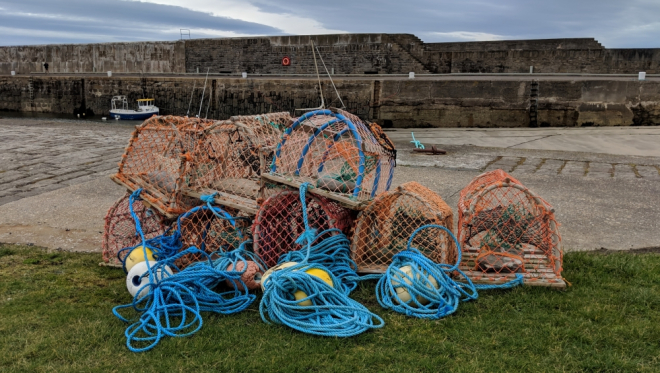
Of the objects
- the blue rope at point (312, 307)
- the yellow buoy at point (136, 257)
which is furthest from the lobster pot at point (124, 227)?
the blue rope at point (312, 307)

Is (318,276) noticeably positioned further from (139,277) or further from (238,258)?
(139,277)

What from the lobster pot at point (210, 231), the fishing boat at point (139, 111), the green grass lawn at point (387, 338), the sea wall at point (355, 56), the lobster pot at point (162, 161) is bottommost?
the green grass lawn at point (387, 338)

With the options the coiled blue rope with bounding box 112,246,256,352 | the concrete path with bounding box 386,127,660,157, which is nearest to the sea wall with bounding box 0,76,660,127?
the concrete path with bounding box 386,127,660,157

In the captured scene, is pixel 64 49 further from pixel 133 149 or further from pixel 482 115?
pixel 133 149

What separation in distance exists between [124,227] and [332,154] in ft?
5.77

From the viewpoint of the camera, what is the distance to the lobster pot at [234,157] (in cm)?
392

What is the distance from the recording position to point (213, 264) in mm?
3408

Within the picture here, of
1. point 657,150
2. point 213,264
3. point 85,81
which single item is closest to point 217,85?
point 85,81

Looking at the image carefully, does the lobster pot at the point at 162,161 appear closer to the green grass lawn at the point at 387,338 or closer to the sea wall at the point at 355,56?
the green grass lawn at the point at 387,338

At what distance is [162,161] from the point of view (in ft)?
14.0

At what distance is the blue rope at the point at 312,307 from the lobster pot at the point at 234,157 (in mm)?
875

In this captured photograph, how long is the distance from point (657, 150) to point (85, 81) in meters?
24.1

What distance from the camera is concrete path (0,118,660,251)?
4867 mm

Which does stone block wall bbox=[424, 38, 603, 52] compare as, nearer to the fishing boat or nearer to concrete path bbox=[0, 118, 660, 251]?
concrete path bbox=[0, 118, 660, 251]
